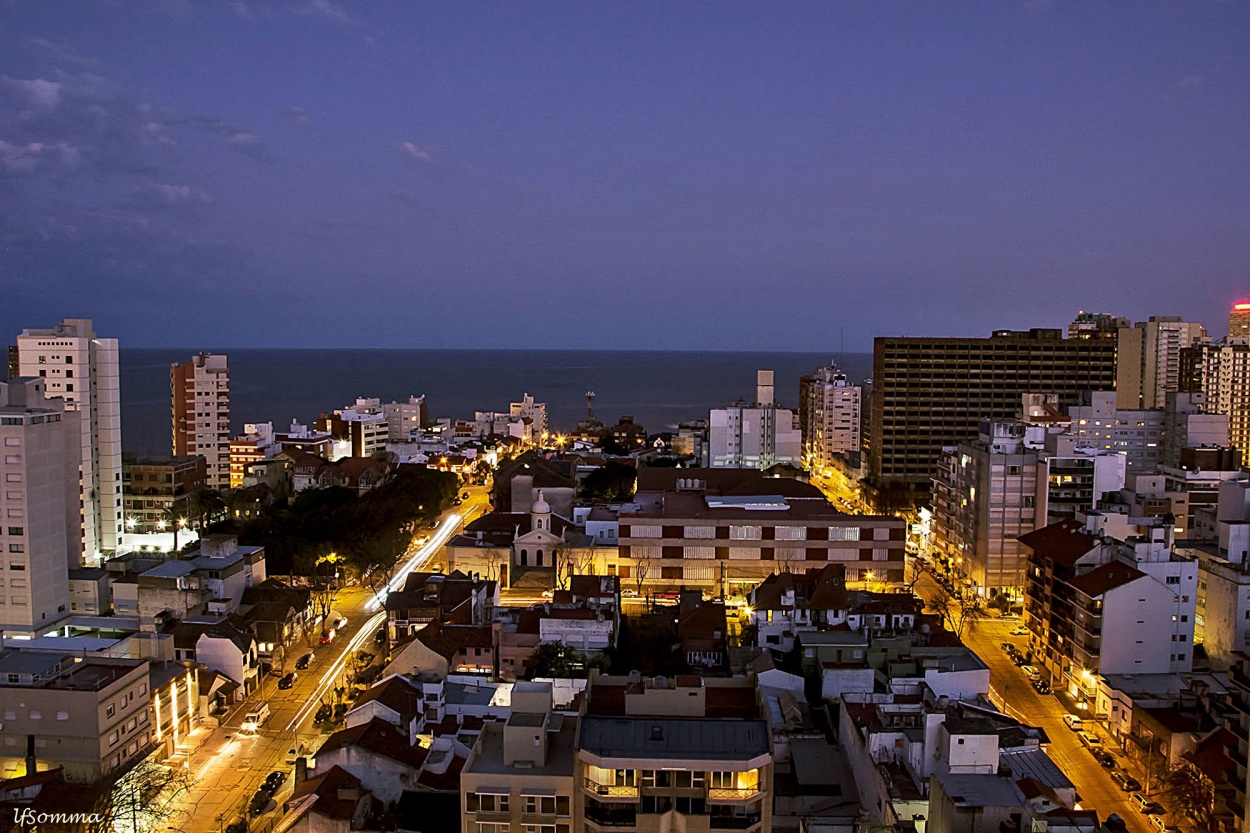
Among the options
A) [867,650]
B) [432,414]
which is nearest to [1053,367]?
[867,650]

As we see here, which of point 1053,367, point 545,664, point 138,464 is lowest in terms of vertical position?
point 545,664

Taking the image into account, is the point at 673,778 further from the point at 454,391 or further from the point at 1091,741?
the point at 454,391

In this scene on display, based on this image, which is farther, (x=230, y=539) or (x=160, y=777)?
(x=230, y=539)

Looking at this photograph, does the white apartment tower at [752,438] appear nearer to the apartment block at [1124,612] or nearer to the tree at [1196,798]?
the apartment block at [1124,612]

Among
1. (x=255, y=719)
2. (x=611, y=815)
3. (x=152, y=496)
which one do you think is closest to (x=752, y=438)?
(x=152, y=496)

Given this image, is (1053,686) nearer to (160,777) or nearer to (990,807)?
(990,807)

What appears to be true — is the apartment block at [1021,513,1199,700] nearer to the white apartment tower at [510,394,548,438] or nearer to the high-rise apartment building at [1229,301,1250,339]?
the white apartment tower at [510,394,548,438]
